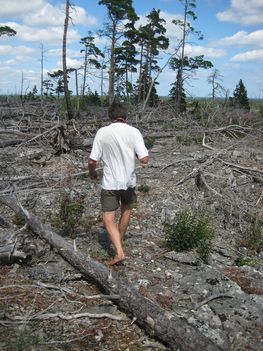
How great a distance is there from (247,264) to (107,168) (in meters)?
2.48

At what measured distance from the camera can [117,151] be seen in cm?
506

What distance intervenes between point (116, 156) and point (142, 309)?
186 cm

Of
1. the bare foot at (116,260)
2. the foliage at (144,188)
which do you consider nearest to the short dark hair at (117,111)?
the bare foot at (116,260)

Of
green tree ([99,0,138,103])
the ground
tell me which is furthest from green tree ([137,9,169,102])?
the ground

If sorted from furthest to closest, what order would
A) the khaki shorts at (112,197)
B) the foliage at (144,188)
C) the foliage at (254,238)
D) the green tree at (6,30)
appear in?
the green tree at (6,30)
the foliage at (144,188)
the foliage at (254,238)
the khaki shorts at (112,197)

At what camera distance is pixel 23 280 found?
4766 millimetres

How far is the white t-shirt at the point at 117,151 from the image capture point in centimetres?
504

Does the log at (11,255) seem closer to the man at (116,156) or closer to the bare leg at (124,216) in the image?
the man at (116,156)

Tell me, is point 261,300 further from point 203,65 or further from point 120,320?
point 203,65

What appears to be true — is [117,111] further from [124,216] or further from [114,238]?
[114,238]

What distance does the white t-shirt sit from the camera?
5.04 metres

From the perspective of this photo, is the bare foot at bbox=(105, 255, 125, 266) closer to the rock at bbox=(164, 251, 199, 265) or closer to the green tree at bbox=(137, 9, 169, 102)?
the rock at bbox=(164, 251, 199, 265)

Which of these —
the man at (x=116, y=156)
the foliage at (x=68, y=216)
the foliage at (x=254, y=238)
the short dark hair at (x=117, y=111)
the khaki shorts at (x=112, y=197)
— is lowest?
the foliage at (x=254, y=238)

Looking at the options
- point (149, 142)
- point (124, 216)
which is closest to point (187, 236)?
point (124, 216)
